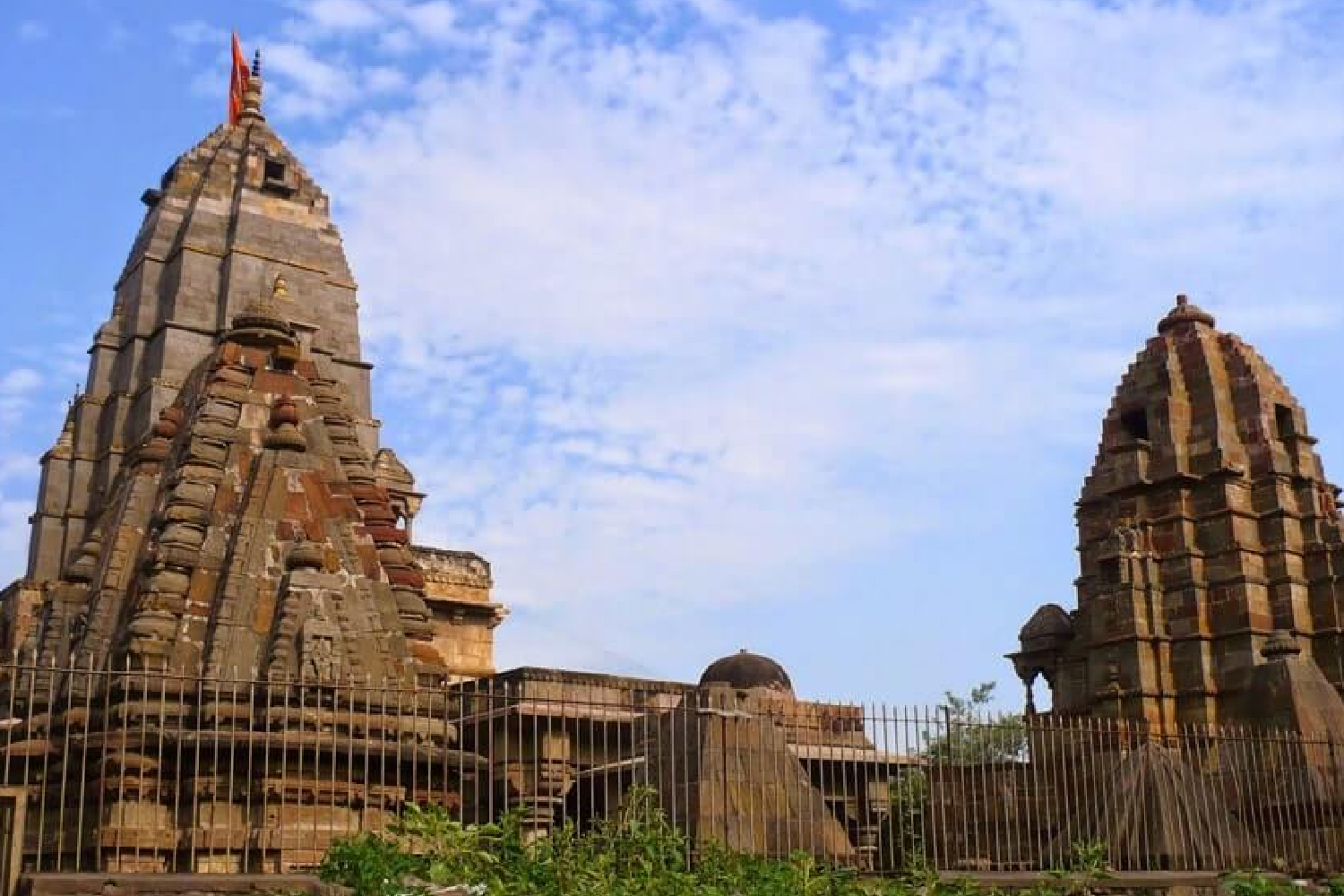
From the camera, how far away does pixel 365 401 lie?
41781 millimetres

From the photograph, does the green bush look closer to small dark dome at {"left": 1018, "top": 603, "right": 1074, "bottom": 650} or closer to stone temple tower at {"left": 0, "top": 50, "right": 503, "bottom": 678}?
stone temple tower at {"left": 0, "top": 50, "right": 503, "bottom": 678}

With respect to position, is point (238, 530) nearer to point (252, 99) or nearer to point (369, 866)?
point (369, 866)

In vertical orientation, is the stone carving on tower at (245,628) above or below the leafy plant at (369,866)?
above

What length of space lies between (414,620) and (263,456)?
234 centimetres

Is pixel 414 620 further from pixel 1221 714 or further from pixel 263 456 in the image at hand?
pixel 1221 714

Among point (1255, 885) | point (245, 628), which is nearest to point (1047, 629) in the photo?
point (1255, 885)

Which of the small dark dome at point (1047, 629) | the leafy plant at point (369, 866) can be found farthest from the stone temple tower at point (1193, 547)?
the leafy plant at point (369, 866)

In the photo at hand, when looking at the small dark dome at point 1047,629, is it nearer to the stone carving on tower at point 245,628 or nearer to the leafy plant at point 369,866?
the stone carving on tower at point 245,628

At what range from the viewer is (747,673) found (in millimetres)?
29297

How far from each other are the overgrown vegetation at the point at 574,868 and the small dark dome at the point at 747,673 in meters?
17.6

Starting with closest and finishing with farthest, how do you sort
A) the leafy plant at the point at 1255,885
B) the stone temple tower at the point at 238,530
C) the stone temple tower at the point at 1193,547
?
1. the leafy plant at the point at 1255,885
2. the stone temple tower at the point at 238,530
3. the stone temple tower at the point at 1193,547

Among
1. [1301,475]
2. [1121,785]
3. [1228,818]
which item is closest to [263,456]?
[1121,785]

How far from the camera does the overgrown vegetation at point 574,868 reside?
9297mm

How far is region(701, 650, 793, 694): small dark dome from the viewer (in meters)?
29.0
